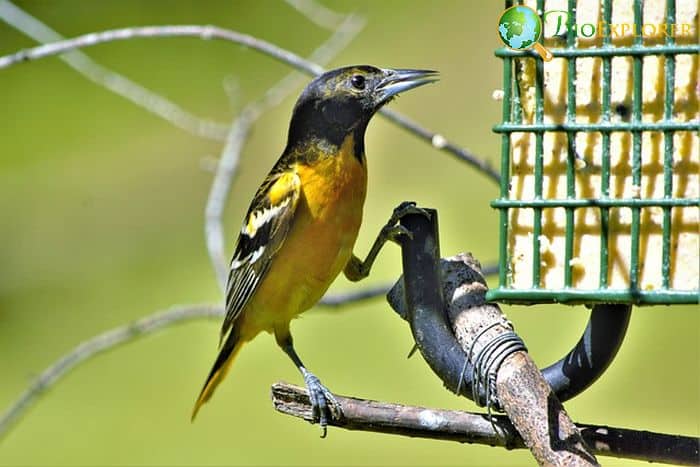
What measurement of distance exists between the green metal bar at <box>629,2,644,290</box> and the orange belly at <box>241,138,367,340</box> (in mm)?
1421

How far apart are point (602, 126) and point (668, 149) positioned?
173 millimetres

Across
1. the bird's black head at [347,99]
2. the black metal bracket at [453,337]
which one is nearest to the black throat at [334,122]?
the bird's black head at [347,99]

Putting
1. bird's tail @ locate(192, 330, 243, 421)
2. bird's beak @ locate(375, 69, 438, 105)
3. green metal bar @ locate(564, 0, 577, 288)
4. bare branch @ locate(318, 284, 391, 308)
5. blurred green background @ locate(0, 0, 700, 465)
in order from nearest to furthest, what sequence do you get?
green metal bar @ locate(564, 0, 577, 288) → bird's beak @ locate(375, 69, 438, 105) → bird's tail @ locate(192, 330, 243, 421) → bare branch @ locate(318, 284, 391, 308) → blurred green background @ locate(0, 0, 700, 465)

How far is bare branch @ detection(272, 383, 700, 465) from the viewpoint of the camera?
3.24 metres

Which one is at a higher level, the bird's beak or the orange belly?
the bird's beak

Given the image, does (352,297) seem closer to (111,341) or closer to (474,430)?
(111,341)

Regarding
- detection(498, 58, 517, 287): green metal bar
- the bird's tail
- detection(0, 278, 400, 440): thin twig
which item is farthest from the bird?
detection(498, 58, 517, 287): green metal bar

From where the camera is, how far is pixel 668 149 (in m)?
3.24

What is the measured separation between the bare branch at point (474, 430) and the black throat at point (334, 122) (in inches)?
55.8

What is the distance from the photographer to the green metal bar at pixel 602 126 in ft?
10.5

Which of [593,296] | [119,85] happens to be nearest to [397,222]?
[593,296]

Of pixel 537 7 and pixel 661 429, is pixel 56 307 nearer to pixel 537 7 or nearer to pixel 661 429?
pixel 661 429

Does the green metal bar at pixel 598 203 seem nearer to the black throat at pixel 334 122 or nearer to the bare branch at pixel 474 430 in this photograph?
the bare branch at pixel 474 430

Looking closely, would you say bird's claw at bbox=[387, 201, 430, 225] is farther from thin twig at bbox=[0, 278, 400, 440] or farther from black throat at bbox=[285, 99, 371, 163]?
thin twig at bbox=[0, 278, 400, 440]
